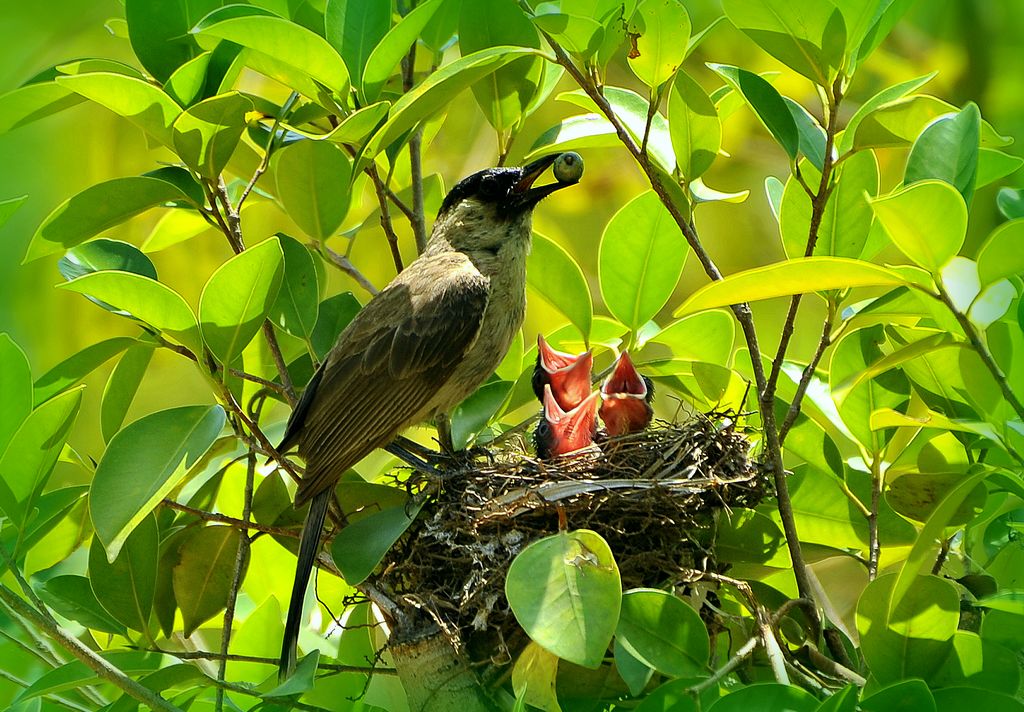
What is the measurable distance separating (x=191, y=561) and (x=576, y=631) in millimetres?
914

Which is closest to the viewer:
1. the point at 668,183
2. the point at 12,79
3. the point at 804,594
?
the point at 804,594

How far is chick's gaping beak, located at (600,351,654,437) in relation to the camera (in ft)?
8.43

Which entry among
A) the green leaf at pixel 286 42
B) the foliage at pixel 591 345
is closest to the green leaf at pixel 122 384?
the foliage at pixel 591 345

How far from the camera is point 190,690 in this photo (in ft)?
5.90

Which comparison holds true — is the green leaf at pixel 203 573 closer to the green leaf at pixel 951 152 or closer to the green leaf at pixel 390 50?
the green leaf at pixel 390 50

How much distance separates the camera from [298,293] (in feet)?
6.70

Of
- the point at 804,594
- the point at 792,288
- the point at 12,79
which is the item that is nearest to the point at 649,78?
the point at 792,288

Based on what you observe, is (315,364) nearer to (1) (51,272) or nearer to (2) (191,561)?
(2) (191,561)

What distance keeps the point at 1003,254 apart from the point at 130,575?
4.65ft

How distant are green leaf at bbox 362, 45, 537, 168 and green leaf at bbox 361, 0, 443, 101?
141mm

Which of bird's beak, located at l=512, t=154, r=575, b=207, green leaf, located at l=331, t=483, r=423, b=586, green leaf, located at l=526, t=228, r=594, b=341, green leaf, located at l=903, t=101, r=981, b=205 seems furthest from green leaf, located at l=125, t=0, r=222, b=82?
green leaf, located at l=903, t=101, r=981, b=205

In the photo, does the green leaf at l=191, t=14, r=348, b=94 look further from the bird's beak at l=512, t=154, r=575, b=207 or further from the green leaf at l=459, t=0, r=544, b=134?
the bird's beak at l=512, t=154, r=575, b=207

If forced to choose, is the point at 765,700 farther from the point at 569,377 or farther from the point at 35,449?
the point at 569,377

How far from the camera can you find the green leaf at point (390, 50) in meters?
1.71
